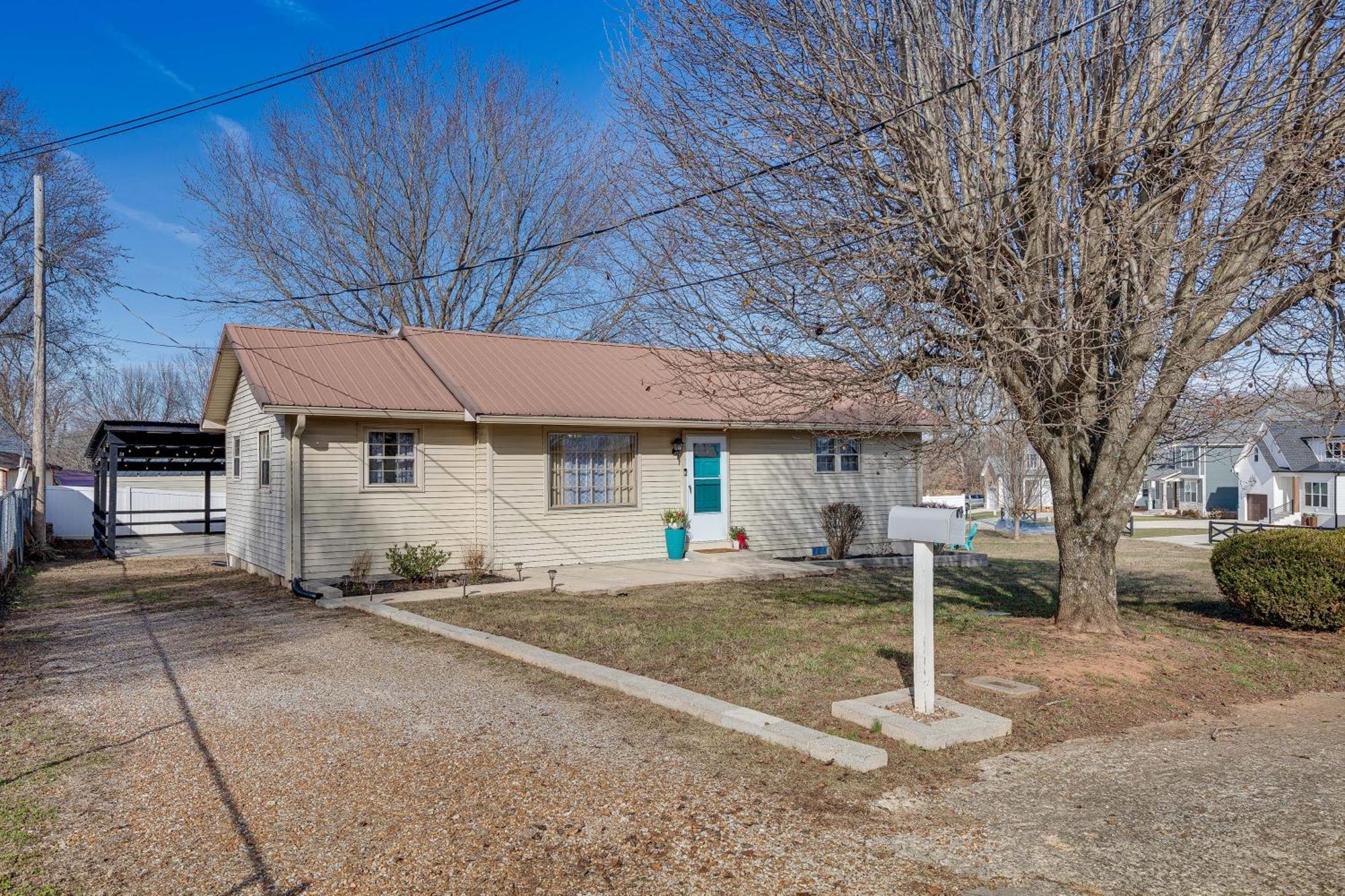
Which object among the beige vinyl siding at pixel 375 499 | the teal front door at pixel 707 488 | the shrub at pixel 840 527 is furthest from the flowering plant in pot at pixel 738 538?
the beige vinyl siding at pixel 375 499

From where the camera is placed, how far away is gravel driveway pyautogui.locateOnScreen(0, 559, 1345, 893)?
11.5 feet

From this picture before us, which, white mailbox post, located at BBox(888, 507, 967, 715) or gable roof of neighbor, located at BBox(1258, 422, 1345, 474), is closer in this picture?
white mailbox post, located at BBox(888, 507, 967, 715)

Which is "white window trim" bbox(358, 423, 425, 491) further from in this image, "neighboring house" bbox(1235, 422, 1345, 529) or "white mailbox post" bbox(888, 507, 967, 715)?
"neighboring house" bbox(1235, 422, 1345, 529)

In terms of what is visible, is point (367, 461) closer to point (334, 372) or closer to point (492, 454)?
point (334, 372)

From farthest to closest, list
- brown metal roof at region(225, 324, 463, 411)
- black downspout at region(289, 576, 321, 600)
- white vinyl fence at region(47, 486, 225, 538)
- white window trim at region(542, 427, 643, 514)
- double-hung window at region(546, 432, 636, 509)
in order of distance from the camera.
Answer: white vinyl fence at region(47, 486, 225, 538)
double-hung window at region(546, 432, 636, 509)
white window trim at region(542, 427, 643, 514)
brown metal roof at region(225, 324, 463, 411)
black downspout at region(289, 576, 321, 600)

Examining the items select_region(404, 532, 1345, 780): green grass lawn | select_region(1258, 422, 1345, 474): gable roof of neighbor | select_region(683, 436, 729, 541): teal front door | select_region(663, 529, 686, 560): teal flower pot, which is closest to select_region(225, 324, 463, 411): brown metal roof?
select_region(404, 532, 1345, 780): green grass lawn

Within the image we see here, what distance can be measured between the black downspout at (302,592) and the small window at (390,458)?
1707 mm

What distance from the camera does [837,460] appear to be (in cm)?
1706

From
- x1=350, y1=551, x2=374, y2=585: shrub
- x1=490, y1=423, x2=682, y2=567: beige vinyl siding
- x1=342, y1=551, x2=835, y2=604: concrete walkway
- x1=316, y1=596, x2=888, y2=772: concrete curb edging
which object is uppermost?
x1=490, y1=423, x2=682, y2=567: beige vinyl siding

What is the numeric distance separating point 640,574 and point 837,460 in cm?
552

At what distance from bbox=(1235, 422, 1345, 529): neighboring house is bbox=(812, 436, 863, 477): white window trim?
82.5 feet

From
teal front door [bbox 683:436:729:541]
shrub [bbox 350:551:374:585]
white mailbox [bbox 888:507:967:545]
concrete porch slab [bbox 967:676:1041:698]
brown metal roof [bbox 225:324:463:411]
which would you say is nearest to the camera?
white mailbox [bbox 888:507:967:545]

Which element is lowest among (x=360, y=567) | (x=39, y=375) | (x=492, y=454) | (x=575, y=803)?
(x=575, y=803)

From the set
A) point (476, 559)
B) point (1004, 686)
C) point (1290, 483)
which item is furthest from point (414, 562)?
point (1290, 483)
